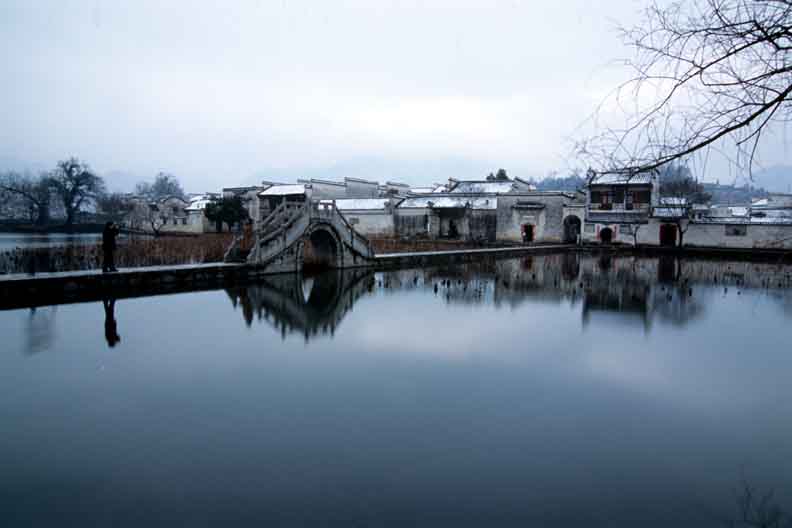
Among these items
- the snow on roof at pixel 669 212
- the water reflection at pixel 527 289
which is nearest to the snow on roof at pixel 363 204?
the water reflection at pixel 527 289

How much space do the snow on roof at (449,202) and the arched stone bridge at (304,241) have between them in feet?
75.1

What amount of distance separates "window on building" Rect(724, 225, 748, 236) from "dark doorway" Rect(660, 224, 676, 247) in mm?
3496

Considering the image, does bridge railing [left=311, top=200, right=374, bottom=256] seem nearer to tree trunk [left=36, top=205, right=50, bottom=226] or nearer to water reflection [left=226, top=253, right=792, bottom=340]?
water reflection [left=226, top=253, right=792, bottom=340]

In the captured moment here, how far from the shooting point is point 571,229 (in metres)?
46.7

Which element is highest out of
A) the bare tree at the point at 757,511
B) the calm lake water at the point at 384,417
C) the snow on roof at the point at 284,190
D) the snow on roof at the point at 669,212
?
the snow on roof at the point at 284,190

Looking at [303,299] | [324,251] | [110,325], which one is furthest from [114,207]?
[110,325]

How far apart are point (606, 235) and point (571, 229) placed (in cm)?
394

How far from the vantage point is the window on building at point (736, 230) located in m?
38.7

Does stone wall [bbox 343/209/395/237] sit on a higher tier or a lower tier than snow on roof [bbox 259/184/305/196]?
lower

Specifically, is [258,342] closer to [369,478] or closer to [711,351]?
[369,478]

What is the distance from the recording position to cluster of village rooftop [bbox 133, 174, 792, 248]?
40312 mm

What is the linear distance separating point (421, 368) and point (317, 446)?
3.50 meters

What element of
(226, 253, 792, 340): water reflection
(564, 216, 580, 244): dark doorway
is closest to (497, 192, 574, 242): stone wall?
(564, 216, 580, 244): dark doorway

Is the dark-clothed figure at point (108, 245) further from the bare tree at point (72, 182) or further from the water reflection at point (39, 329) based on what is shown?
the bare tree at point (72, 182)
